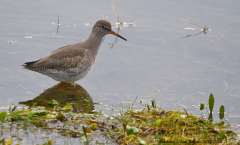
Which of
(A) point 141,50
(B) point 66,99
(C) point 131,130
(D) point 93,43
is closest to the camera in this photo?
(C) point 131,130

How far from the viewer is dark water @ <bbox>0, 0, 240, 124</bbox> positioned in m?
6.79

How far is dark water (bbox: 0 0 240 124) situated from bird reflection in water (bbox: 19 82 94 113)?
0.18 m

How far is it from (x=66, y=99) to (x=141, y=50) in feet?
11.3

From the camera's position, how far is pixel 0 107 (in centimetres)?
548

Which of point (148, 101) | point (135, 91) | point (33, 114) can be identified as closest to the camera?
point (33, 114)

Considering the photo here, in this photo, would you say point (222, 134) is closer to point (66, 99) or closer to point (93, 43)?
point (66, 99)

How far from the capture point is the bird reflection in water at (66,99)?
5.75m

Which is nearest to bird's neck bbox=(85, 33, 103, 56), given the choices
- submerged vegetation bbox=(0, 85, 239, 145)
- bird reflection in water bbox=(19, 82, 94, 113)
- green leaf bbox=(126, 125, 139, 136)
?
bird reflection in water bbox=(19, 82, 94, 113)

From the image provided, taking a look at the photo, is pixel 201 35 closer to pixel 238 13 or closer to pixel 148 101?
pixel 238 13

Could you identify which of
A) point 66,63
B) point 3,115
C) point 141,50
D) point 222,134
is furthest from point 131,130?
point 141,50

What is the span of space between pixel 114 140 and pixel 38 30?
22.3ft

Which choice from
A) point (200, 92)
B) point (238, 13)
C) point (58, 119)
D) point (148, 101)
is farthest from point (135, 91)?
point (238, 13)

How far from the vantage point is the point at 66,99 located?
629 cm

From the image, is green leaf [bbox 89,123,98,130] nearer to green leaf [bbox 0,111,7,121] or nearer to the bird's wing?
green leaf [bbox 0,111,7,121]
